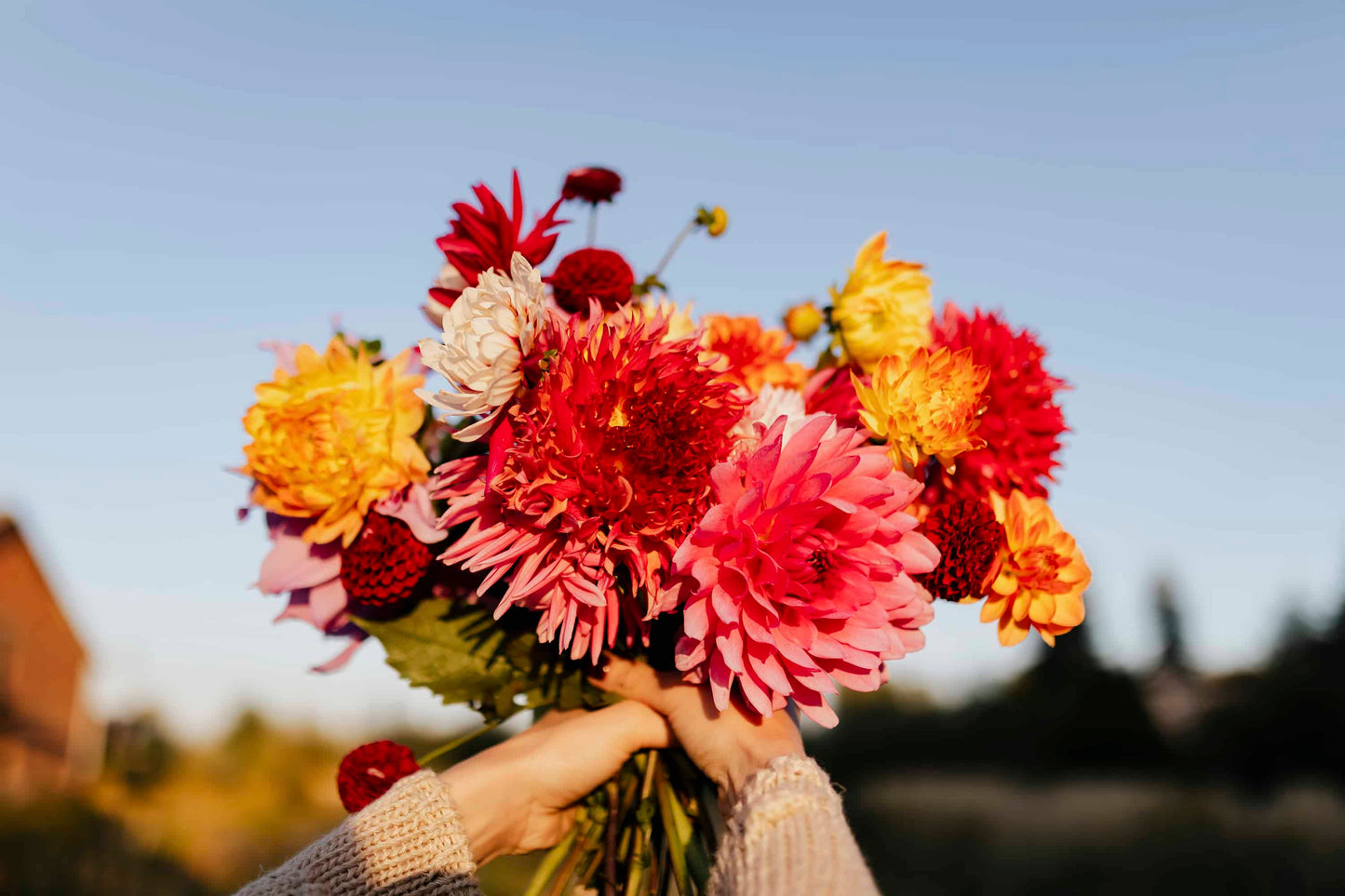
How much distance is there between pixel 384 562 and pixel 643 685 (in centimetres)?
46

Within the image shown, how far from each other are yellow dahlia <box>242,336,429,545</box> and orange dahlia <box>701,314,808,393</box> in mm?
516

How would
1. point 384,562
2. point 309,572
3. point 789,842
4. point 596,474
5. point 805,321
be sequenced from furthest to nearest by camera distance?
point 805,321 < point 309,572 < point 384,562 < point 596,474 < point 789,842

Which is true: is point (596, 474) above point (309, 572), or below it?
above

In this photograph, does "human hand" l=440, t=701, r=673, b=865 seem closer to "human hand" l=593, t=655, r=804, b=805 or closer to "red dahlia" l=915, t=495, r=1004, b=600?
"human hand" l=593, t=655, r=804, b=805

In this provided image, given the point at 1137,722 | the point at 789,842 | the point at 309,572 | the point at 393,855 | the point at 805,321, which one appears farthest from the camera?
the point at 1137,722

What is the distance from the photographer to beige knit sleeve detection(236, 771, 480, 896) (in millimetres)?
1306

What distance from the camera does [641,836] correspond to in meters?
1.55

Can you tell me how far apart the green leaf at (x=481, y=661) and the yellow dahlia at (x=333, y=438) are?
20 cm

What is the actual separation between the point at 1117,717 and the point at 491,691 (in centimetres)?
1713

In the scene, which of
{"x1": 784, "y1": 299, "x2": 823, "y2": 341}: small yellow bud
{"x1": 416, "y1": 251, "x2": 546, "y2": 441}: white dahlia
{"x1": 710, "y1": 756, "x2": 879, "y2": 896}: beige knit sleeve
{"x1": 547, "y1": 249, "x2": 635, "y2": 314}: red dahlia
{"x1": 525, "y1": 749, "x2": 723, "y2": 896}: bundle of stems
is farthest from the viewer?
{"x1": 784, "y1": 299, "x2": 823, "y2": 341}: small yellow bud

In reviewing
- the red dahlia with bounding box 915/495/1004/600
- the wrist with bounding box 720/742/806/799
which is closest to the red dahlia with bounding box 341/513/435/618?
the wrist with bounding box 720/742/806/799

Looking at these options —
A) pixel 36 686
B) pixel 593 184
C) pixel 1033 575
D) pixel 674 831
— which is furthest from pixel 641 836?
pixel 36 686

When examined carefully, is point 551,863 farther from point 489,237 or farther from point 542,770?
point 489,237

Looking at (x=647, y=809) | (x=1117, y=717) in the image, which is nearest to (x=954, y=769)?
(x=1117, y=717)
